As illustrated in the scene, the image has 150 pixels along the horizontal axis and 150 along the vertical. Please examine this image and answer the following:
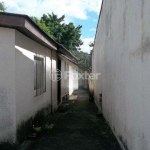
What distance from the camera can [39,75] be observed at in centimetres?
1059

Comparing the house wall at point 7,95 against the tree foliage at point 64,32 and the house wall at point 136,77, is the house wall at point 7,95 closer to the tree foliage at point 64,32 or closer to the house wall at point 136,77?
the house wall at point 136,77

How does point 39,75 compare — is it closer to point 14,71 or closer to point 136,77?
point 14,71

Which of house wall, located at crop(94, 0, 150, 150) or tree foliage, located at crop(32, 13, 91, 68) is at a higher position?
tree foliage, located at crop(32, 13, 91, 68)

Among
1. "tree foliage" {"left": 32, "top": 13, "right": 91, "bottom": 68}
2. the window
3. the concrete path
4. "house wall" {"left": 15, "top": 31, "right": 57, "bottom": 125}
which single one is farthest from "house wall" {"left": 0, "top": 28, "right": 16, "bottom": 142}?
"tree foliage" {"left": 32, "top": 13, "right": 91, "bottom": 68}

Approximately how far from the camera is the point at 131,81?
550 centimetres

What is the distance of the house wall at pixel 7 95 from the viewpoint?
6.74 meters

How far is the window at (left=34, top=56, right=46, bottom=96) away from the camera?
9914mm

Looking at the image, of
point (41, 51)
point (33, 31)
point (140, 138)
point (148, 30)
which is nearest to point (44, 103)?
point (41, 51)

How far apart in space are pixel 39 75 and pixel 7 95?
12.8ft

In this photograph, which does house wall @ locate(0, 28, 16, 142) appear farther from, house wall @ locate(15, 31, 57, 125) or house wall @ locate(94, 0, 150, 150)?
house wall @ locate(94, 0, 150, 150)

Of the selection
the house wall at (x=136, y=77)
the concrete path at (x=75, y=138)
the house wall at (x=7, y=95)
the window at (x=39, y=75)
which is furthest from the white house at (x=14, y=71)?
the house wall at (x=136, y=77)

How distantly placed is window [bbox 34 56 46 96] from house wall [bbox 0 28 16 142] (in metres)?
2.98

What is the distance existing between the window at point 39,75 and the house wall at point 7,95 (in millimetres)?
2982

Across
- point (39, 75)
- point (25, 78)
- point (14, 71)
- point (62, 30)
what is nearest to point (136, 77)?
point (14, 71)
